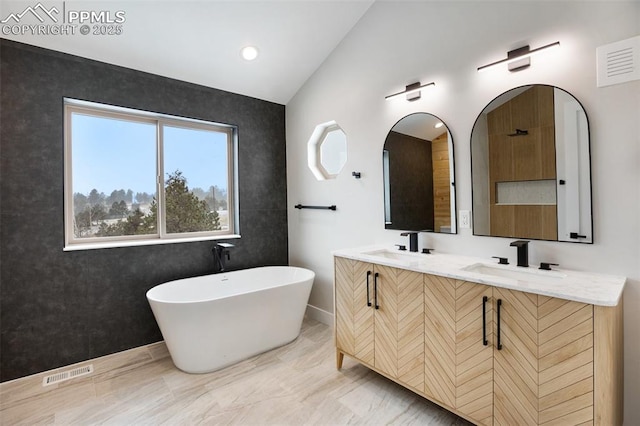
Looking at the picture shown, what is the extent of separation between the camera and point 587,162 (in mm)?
1733

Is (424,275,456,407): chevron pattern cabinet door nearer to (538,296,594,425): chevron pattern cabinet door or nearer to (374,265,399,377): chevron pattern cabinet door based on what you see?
(374,265,399,377): chevron pattern cabinet door

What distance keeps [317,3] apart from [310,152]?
143cm

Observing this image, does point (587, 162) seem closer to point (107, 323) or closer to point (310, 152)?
point (310, 152)

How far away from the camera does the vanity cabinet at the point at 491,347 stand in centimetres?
132

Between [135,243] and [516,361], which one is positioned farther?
[135,243]

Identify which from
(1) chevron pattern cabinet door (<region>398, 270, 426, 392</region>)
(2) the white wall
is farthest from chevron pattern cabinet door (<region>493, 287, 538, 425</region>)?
(2) the white wall

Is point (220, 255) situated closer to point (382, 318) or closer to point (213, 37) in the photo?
point (382, 318)

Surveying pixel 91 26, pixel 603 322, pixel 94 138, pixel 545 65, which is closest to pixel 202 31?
pixel 91 26

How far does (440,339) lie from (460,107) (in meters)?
1.59

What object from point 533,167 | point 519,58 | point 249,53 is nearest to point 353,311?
point 533,167

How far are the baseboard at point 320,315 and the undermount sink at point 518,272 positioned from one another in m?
1.82

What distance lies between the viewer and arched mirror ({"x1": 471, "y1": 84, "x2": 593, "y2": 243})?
177cm

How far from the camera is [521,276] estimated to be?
1824mm

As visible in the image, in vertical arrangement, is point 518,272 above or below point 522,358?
above
